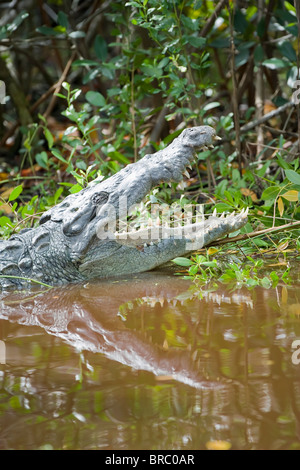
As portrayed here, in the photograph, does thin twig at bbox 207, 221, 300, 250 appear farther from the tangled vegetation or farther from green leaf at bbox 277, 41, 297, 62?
green leaf at bbox 277, 41, 297, 62

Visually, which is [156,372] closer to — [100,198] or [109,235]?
[109,235]

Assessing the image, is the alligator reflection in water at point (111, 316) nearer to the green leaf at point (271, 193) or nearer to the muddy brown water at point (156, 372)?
the muddy brown water at point (156, 372)

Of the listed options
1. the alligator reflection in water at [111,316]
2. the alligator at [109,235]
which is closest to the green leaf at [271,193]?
the alligator at [109,235]

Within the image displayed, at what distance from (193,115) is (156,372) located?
3278mm

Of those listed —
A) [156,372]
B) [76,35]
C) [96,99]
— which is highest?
[76,35]

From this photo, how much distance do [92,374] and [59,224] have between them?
2195 mm

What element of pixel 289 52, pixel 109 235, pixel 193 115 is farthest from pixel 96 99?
pixel 109 235

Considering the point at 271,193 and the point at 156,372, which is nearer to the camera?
the point at 156,372

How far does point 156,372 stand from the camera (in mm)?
2219

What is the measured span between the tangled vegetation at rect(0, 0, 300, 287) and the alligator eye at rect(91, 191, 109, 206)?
54 centimetres

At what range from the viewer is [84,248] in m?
4.11

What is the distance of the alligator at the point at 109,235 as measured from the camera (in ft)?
12.8

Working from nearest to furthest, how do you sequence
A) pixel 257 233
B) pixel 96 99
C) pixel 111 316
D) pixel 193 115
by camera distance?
1. pixel 111 316
2. pixel 257 233
3. pixel 193 115
4. pixel 96 99
